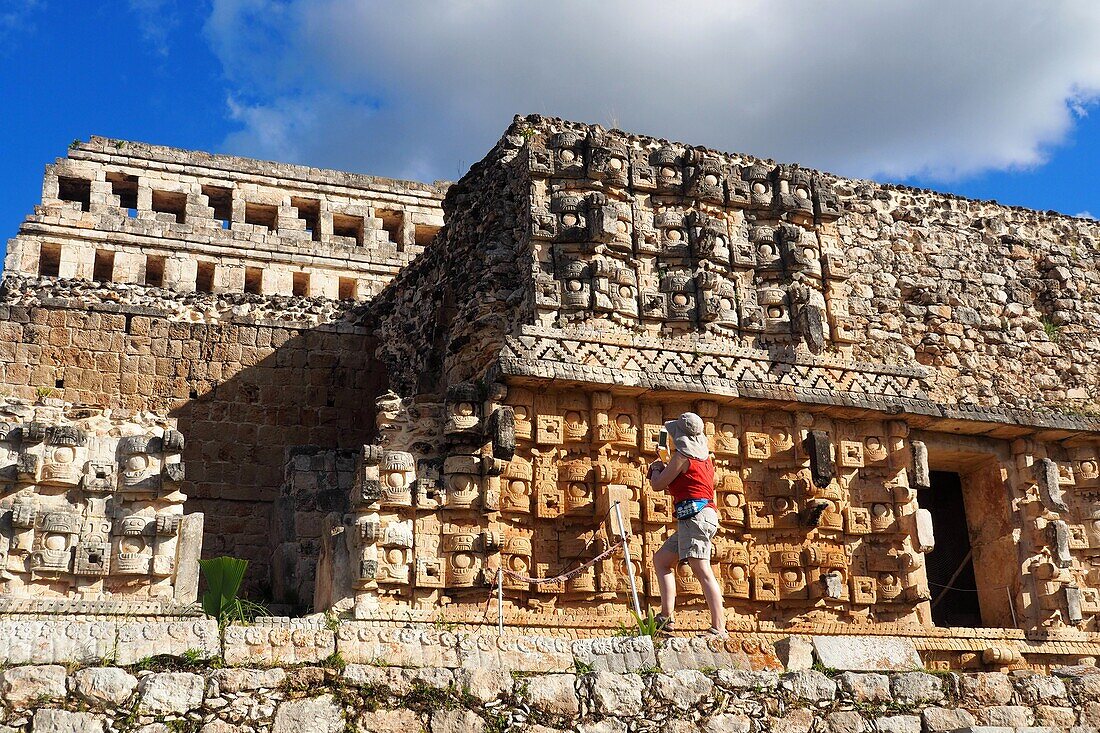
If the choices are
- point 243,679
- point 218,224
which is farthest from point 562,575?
point 218,224

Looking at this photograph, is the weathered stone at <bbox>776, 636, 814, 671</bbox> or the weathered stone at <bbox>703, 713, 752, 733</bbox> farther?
the weathered stone at <bbox>776, 636, 814, 671</bbox>

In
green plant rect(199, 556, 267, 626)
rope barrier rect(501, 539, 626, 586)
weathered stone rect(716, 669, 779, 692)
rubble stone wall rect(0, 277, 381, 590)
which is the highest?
rubble stone wall rect(0, 277, 381, 590)

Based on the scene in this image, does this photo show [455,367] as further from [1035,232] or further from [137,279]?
[137,279]

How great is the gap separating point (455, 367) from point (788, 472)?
11.6 feet

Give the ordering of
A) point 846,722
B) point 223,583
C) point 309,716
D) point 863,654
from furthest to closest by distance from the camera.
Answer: point 223,583 → point 863,654 → point 846,722 → point 309,716

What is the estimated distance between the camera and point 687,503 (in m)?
8.89

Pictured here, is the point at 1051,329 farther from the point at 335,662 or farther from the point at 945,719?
the point at 335,662

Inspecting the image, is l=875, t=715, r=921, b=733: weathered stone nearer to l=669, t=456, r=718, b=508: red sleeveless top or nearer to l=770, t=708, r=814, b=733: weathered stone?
l=770, t=708, r=814, b=733: weathered stone

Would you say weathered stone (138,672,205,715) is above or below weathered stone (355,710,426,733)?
above

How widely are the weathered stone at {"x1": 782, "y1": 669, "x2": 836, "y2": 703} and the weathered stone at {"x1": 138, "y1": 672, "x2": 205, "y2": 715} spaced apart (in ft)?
11.8

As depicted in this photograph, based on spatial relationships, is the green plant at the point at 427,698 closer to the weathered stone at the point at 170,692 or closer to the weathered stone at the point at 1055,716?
→ the weathered stone at the point at 170,692

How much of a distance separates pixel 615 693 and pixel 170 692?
8.37 feet

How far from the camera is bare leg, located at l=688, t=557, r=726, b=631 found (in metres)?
8.58

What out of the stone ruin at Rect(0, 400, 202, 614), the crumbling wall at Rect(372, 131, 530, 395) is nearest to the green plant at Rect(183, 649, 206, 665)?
the stone ruin at Rect(0, 400, 202, 614)
